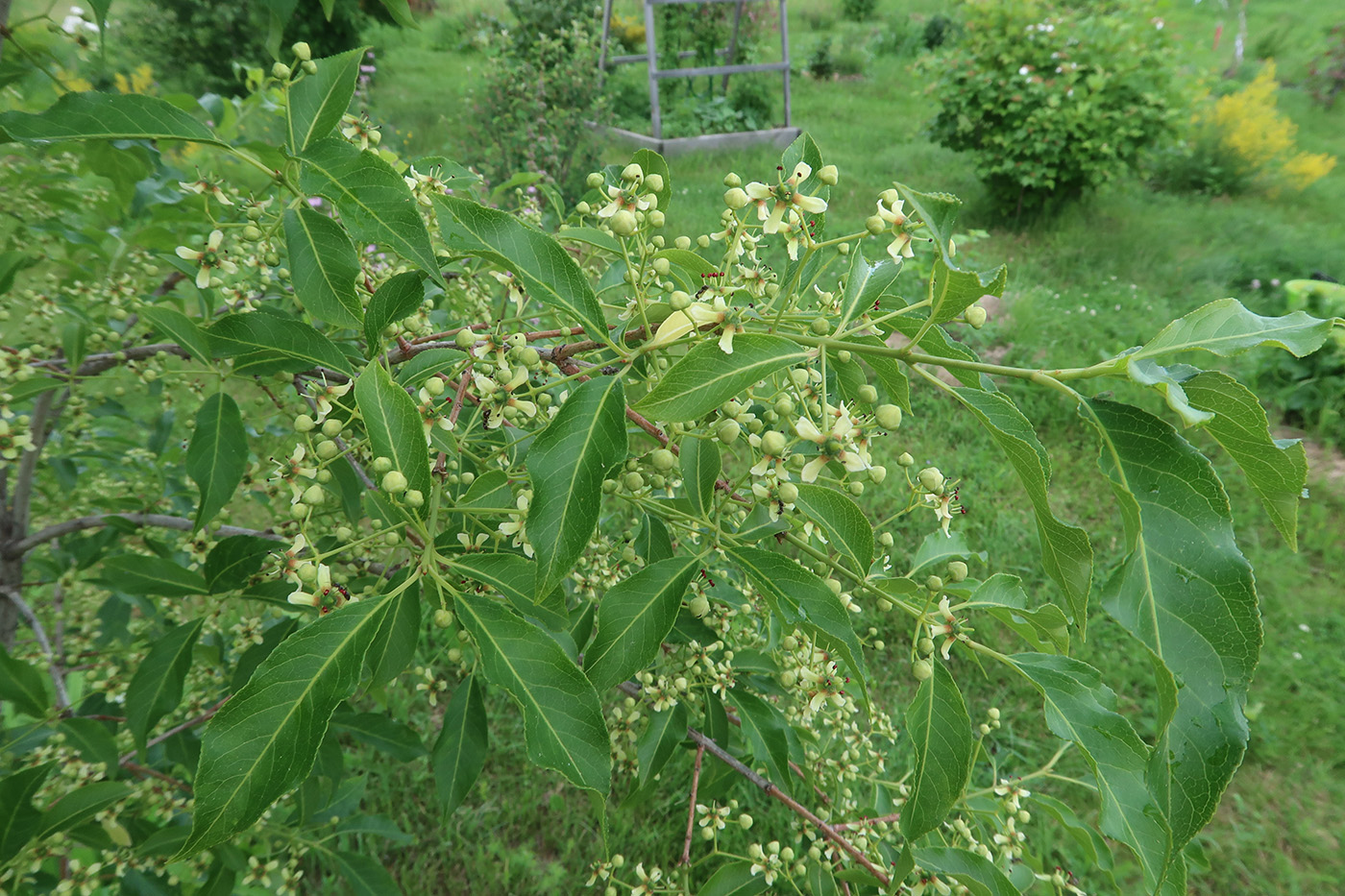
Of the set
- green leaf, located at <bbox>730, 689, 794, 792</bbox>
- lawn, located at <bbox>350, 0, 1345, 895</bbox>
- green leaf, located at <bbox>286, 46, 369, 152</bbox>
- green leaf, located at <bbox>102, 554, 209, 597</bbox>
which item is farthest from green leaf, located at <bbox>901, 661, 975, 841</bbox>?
lawn, located at <bbox>350, 0, 1345, 895</bbox>

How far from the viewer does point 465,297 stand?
1.64 metres

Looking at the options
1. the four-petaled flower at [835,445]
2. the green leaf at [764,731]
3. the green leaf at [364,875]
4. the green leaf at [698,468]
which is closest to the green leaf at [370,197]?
the green leaf at [698,468]

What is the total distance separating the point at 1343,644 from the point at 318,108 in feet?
14.4

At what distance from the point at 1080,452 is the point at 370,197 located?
437 centimetres

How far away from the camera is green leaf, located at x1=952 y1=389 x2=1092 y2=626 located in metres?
0.73

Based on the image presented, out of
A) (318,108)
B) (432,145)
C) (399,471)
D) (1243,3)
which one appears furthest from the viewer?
(1243,3)

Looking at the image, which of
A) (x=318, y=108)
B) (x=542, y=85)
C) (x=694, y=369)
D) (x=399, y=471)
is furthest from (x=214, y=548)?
(x=542, y=85)

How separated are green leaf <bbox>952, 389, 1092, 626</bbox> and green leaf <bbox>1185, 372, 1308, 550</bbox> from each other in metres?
0.14

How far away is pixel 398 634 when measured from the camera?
3.24ft

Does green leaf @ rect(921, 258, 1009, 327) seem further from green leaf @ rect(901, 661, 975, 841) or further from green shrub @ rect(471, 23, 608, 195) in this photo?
green shrub @ rect(471, 23, 608, 195)

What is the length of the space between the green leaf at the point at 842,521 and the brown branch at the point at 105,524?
0.97 meters

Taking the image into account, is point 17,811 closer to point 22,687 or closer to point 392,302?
point 22,687

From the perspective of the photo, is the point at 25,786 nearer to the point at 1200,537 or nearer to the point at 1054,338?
the point at 1200,537

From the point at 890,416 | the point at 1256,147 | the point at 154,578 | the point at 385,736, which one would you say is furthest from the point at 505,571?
the point at 1256,147
